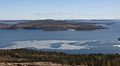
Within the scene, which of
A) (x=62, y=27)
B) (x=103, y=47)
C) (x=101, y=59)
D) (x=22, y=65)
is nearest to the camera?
(x=22, y=65)

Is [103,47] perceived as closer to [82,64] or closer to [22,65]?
[82,64]

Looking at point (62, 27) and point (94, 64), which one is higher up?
point (94, 64)

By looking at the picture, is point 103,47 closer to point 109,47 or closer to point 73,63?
point 109,47

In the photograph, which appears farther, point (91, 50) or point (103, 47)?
point (103, 47)

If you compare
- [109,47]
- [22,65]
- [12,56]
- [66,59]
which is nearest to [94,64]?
[66,59]

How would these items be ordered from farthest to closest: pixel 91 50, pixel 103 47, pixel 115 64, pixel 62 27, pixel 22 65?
pixel 62 27
pixel 103 47
pixel 91 50
pixel 115 64
pixel 22 65

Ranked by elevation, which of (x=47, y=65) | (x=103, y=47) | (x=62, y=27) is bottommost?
(x=62, y=27)

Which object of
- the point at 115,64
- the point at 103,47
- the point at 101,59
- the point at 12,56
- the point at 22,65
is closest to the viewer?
the point at 22,65

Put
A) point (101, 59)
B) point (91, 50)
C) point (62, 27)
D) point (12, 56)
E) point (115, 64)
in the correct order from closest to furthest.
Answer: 1. point (115, 64)
2. point (101, 59)
3. point (12, 56)
4. point (91, 50)
5. point (62, 27)

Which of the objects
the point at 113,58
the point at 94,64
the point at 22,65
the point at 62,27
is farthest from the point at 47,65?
the point at 62,27
